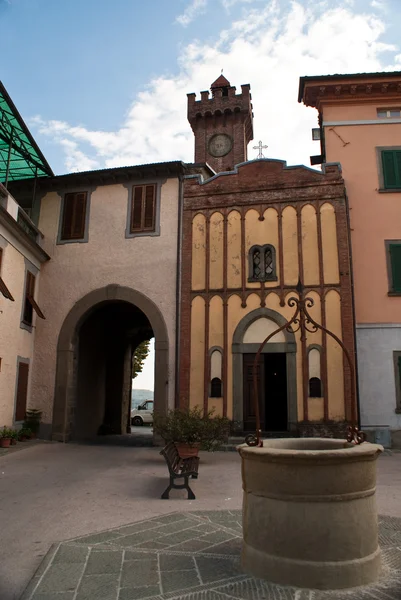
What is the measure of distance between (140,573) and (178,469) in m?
3.85

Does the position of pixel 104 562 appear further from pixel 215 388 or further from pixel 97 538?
pixel 215 388

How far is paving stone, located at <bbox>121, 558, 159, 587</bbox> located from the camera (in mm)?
4262

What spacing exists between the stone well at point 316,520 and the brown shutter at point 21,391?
39.4 ft

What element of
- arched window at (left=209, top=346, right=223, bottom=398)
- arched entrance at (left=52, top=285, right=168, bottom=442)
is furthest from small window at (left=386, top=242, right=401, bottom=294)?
arched entrance at (left=52, top=285, right=168, bottom=442)

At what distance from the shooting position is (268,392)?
631 inches

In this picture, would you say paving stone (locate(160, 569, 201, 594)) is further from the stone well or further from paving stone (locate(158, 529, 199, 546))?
paving stone (locate(158, 529, 199, 546))

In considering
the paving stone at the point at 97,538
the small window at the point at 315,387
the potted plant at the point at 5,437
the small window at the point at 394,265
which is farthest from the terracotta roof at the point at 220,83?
the paving stone at the point at 97,538

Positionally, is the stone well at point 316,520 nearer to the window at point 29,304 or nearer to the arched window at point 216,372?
the arched window at point 216,372

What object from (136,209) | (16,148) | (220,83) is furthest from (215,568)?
(220,83)

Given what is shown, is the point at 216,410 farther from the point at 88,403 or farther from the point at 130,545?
the point at 130,545

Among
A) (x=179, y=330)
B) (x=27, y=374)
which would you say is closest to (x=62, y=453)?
(x=27, y=374)

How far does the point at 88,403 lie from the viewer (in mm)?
18516

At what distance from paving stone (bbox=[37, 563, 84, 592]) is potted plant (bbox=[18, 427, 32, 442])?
35.4 ft

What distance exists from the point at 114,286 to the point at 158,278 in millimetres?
1551
